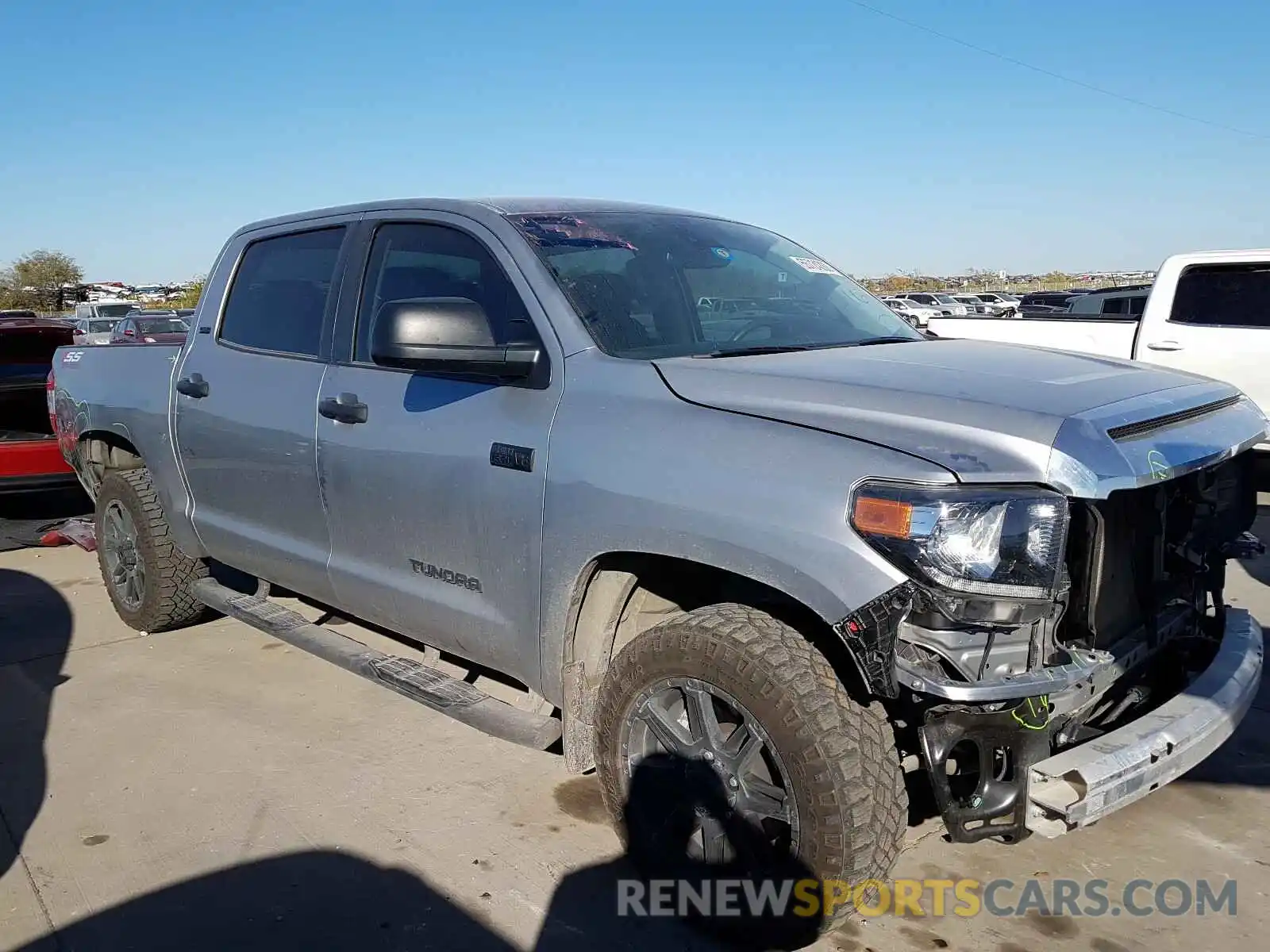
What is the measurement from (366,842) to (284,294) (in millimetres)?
2239

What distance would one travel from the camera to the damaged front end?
231 cm

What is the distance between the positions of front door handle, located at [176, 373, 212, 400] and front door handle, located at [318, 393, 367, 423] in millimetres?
987

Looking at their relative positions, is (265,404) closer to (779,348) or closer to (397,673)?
(397,673)

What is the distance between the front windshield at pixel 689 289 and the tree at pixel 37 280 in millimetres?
56060

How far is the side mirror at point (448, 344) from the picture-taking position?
2.97 m

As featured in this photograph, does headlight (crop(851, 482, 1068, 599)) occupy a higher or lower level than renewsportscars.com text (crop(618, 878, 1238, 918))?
higher

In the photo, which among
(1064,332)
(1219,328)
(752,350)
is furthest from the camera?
(1064,332)

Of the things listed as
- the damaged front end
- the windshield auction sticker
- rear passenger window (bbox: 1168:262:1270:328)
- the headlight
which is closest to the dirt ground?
the damaged front end

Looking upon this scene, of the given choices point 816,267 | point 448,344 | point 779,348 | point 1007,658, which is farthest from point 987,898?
point 816,267

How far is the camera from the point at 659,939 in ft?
9.30

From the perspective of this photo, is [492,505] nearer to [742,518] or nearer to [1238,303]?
[742,518]

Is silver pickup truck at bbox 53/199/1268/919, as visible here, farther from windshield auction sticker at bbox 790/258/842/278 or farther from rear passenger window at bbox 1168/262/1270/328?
rear passenger window at bbox 1168/262/1270/328

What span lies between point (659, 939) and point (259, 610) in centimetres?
247

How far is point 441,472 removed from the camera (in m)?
3.32
